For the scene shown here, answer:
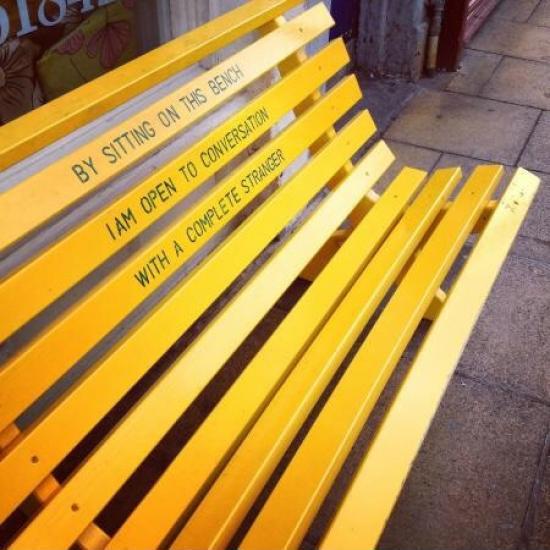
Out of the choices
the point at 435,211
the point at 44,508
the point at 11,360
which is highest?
the point at 11,360

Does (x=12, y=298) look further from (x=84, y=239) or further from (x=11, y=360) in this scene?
(x=84, y=239)

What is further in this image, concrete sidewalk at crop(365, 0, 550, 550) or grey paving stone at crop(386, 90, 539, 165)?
grey paving stone at crop(386, 90, 539, 165)

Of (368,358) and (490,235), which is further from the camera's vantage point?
(490,235)

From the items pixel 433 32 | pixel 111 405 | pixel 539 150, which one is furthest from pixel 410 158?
pixel 111 405

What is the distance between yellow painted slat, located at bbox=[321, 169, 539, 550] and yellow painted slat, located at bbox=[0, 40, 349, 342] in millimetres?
761

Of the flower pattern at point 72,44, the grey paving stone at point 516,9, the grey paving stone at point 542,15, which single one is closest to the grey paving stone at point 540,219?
the flower pattern at point 72,44

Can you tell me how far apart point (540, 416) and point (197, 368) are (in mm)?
1346

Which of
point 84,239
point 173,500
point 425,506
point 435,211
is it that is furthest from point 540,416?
point 84,239

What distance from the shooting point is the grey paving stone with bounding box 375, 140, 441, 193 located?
386 cm

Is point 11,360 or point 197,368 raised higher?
point 11,360

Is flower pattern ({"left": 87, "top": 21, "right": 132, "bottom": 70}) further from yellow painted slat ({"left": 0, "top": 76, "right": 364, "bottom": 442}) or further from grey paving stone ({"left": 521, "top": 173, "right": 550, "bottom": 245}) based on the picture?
grey paving stone ({"left": 521, "top": 173, "right": 550, "bottom": 245})

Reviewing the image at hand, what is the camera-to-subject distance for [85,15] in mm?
2443

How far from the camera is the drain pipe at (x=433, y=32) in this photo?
471 cm

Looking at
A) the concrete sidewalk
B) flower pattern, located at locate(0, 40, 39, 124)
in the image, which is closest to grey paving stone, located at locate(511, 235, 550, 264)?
the concrete sidewalk
